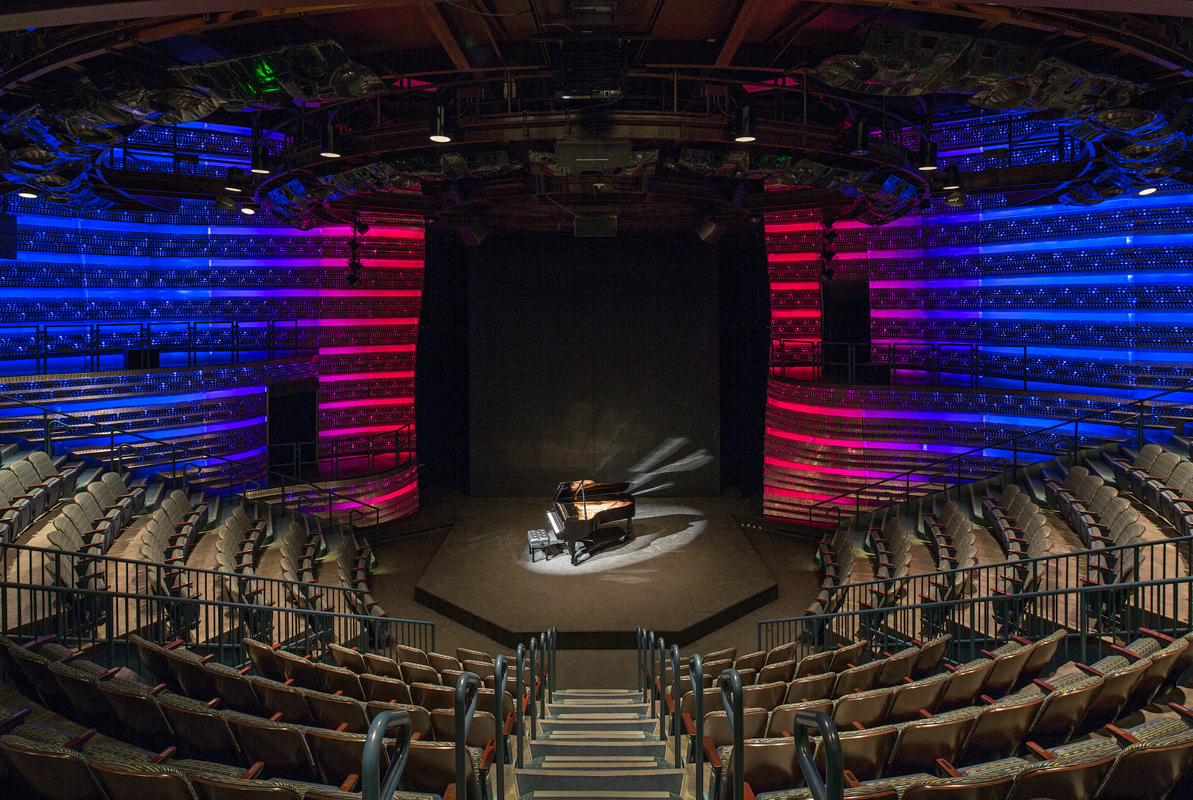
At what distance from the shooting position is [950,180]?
1077 cm

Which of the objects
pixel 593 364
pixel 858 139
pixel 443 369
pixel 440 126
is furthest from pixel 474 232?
pixel 858 139

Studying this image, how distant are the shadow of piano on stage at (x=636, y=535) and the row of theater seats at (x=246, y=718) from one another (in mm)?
6465

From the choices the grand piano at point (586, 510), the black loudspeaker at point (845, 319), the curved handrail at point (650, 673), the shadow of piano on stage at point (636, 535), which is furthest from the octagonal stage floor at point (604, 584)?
the black loudspeaker at point (845, 319)

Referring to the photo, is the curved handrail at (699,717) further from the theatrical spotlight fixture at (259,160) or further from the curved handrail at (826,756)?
the theatrical spotlight fixture at (259,160)

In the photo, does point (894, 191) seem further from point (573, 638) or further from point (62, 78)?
point (62, 78)

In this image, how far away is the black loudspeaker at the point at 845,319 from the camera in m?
15.6

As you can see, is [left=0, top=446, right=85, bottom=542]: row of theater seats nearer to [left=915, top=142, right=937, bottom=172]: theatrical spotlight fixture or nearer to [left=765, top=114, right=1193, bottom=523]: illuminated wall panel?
[left=915, top=142, right=937, bottom=172]: theatrical spotlight fixture

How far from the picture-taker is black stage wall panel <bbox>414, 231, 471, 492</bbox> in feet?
58.8

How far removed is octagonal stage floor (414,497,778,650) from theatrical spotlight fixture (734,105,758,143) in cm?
601

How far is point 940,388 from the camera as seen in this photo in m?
13.7

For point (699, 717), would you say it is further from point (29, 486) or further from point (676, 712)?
point (29, 486)

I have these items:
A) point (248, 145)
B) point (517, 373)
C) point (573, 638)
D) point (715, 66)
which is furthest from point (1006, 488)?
point (248, 145)

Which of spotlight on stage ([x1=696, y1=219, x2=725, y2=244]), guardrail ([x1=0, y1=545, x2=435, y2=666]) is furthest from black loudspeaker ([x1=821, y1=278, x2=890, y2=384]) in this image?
guardrail ([x1=0, y1=545, x2=435, y2=666])

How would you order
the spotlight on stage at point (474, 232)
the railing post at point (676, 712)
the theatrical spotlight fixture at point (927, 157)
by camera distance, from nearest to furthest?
1. the railing post at point (676, 712)
2. the theatrical spotlight fixture at point (927, 157)
3. the spotlight on stage at point (474, 232)
